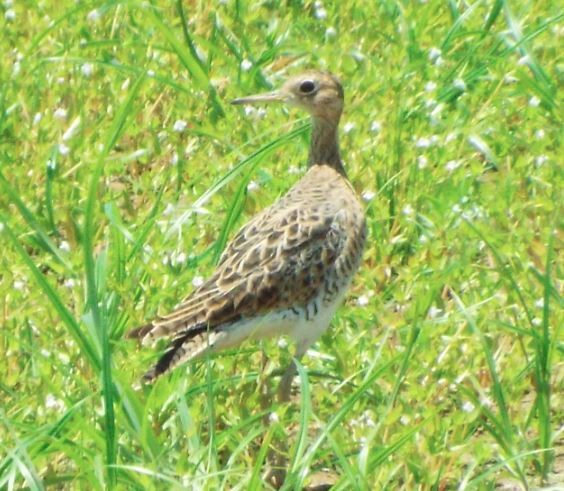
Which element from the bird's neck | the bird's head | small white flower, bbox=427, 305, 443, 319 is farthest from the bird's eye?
small white flower, bbox=427, 305, 443, 319

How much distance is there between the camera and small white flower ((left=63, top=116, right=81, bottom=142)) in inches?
311

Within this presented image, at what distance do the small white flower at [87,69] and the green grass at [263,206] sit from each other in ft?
0.09

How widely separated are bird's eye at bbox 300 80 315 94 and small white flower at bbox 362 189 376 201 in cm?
48

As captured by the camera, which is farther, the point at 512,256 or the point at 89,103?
the point at 89,103

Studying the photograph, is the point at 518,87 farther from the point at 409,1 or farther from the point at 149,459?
the point at 149,459

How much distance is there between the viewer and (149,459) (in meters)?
5.33

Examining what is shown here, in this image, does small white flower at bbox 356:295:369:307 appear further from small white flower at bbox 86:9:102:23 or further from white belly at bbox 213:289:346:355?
small white flower at bbox 86:9:102:23

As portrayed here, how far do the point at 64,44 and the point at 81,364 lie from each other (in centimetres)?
262

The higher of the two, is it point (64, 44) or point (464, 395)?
point (64, 44)

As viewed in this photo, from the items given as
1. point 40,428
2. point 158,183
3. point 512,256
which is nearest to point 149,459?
point 40,428

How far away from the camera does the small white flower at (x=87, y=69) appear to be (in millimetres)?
8359

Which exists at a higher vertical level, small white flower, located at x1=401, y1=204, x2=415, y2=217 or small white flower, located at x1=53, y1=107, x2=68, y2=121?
small white flower, located at x1=53, y1=107, x2=68, y2=121

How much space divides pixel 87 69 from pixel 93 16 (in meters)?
0.39

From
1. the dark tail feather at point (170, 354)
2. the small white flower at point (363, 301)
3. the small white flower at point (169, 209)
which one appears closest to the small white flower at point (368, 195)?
the small white flower at point (363, 301)
